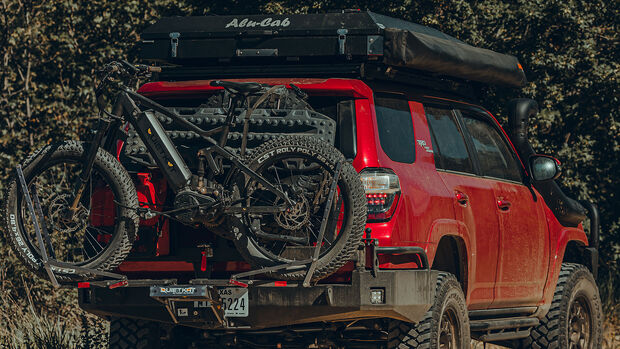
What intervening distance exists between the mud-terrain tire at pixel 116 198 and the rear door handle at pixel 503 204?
292cm

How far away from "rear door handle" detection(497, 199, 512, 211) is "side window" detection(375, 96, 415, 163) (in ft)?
4.17

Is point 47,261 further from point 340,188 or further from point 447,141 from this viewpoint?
point 447,141

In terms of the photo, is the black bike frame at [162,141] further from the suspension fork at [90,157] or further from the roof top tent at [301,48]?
the roof top tent at [301,48]

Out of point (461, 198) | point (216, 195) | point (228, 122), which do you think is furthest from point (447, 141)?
point (216, 195)

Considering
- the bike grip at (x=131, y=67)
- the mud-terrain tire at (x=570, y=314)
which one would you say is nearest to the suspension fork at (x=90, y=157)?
the bike grip at (x=131, y=67)

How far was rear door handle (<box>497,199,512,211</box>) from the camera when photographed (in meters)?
8.34

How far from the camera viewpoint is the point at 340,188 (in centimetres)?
627

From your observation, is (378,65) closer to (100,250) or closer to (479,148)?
(479,148)

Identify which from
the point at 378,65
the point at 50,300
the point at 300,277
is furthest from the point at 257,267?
the point at 50,300

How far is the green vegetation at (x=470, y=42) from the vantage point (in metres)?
14.2

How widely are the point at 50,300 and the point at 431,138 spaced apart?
22.5 ft

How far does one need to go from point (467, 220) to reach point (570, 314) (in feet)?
7.90

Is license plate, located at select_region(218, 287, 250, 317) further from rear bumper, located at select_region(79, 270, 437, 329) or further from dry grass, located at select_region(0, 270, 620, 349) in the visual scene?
dry grass, located at select_region(0, 270, 620, 349)

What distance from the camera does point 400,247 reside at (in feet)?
21.5
